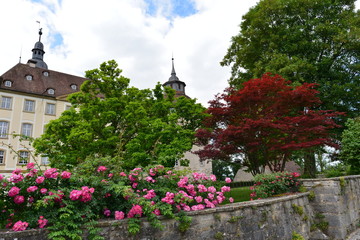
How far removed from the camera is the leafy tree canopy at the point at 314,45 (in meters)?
13.1

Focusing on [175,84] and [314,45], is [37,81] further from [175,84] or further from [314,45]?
[314,45]

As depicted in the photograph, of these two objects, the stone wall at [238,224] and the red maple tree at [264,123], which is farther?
the red maple tree at [264,123]

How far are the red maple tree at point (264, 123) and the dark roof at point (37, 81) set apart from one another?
2479cm

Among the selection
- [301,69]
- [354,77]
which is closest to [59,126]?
[301,69]

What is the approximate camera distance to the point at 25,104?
25.1 m

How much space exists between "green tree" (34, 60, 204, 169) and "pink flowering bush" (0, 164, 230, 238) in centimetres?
447

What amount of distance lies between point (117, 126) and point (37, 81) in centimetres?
2172

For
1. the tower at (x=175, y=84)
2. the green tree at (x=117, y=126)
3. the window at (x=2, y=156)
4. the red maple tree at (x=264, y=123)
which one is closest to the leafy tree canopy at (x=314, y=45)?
the red maple tree at (x=264, y=123)

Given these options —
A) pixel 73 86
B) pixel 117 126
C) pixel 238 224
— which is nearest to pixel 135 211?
pixel 238 224

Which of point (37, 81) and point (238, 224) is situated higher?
point (37, 81)

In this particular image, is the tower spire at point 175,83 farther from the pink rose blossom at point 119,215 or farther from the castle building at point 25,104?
the pink rose blossom at point 119,215

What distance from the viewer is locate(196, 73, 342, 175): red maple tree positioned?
7.14m

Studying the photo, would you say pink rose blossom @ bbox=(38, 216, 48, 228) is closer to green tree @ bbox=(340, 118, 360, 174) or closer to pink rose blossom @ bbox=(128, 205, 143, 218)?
pink rose blossom @ bbox=(128, 205, 143, 218)

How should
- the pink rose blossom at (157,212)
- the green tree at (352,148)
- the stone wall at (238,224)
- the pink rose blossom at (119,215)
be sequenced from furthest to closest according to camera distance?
the green tree at (352,148) → the pink rose blossom at (157,212) → the pink rose blossom at (119,215) → the stone wall at (238,224)
